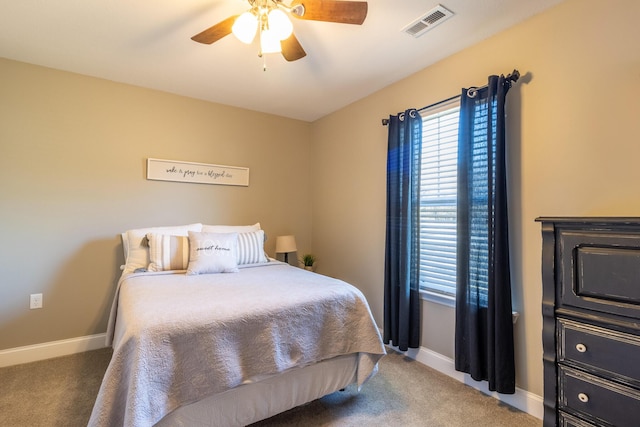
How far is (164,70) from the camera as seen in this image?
2.66 m

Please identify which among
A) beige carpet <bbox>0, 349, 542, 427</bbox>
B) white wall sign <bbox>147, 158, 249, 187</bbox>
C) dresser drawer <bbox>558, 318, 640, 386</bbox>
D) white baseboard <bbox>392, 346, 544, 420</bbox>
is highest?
white wall sign <bbox>147, 158, 249, 187</bbox>

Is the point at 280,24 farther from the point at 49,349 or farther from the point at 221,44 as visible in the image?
the point at 49,349

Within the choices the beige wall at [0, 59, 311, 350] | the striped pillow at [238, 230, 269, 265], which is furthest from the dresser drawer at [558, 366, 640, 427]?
the beige wall at [0, 59, 311, 350]

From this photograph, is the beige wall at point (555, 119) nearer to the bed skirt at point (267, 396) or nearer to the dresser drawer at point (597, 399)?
the dresser drawer at point (597, 399)

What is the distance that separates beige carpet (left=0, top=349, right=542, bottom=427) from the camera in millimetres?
Answer: 1792

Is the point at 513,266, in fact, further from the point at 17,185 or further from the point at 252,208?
the point at 17,185

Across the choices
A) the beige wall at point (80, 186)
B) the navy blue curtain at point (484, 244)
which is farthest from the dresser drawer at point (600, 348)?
the beige wall at point (80, 186)

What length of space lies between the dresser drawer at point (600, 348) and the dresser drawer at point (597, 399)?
0.17ft

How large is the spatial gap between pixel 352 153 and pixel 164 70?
193 cm

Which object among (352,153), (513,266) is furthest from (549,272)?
(352,153)

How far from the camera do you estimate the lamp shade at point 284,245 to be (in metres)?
3.52

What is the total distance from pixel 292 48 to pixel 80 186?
7.49ft

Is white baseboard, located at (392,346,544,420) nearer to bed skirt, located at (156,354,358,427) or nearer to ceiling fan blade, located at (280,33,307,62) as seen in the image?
bed skirt, located at (156,354,358,427)

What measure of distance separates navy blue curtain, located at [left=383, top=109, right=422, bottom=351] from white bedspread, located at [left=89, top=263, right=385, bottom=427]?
0.71 meters
